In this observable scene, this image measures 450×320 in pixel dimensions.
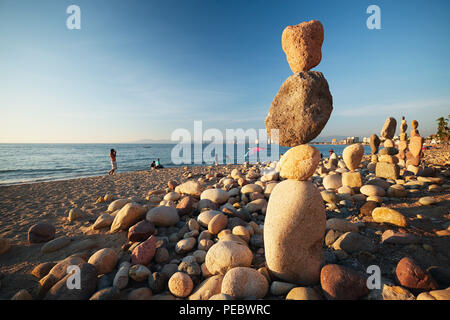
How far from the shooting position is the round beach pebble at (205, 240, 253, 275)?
94.7 inches

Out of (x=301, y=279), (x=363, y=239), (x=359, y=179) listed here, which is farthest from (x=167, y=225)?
(x=359, y=179)

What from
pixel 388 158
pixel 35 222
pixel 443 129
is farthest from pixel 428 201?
pixel 443 129

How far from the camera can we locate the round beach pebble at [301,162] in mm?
2207

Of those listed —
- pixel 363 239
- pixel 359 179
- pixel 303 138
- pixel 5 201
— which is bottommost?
pixel 5 201

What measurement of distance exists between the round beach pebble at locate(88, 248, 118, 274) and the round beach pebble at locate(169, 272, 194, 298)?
1.07m

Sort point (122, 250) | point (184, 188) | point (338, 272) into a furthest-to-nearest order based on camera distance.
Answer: point (184, 188), point (122, 250), point (338, 272)

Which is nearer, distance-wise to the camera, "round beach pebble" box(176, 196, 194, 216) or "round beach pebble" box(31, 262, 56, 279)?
"round beach pebble" box(31, 262, 56, 279)

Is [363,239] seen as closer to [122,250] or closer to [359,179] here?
[359,179]

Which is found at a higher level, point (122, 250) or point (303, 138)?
point (303, 138)

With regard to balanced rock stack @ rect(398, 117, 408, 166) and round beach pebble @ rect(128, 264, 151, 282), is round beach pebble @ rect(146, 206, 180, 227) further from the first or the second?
balanced rock stack @ rect(398, 117, 408, 166)

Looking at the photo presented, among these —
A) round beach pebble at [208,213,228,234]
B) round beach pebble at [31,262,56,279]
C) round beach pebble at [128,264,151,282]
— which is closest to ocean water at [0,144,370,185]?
round beach pebble at [208,213,228,234]

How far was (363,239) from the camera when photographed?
2793 mm
